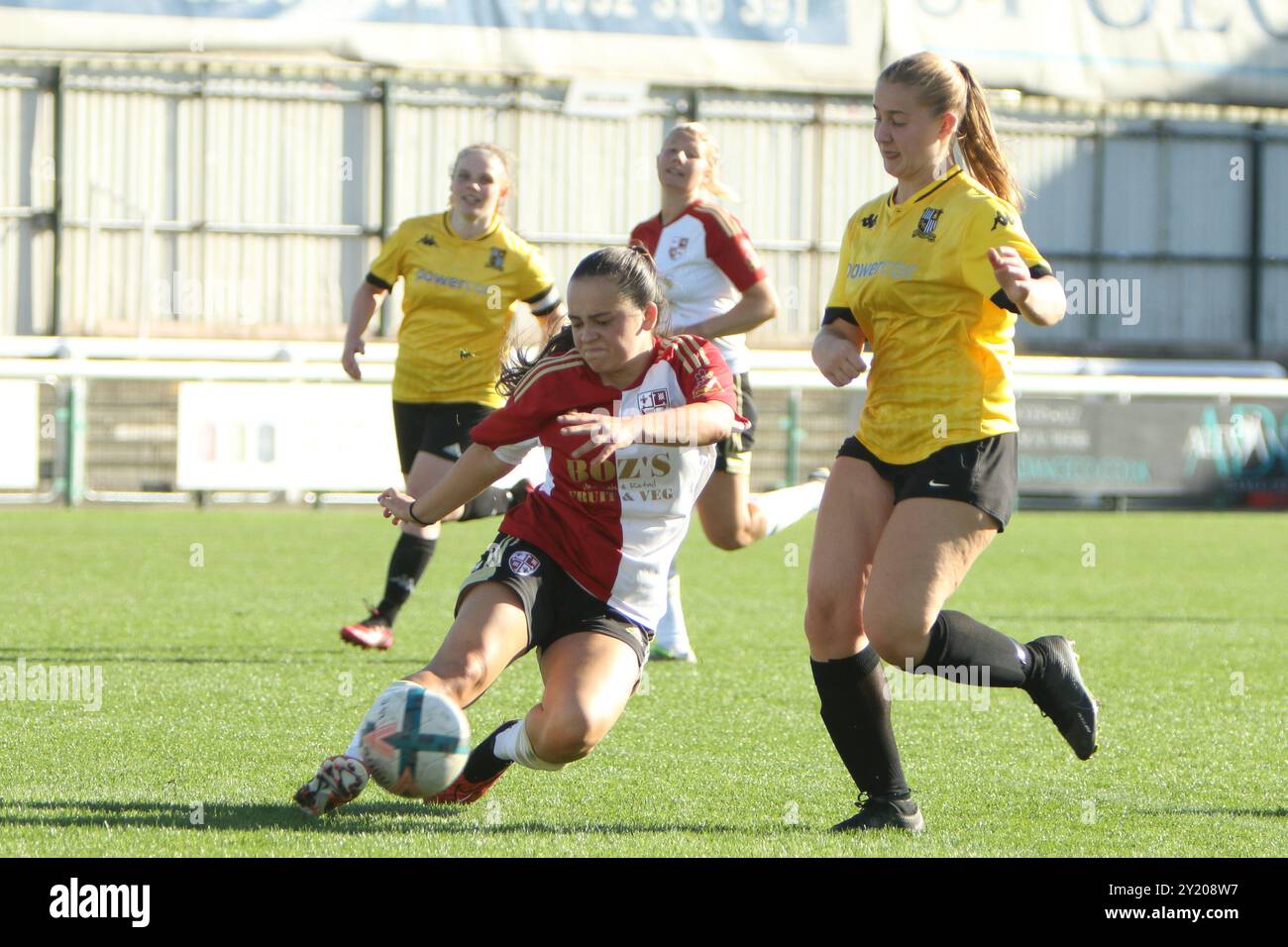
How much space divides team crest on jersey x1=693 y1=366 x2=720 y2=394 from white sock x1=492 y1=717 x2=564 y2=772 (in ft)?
3.00

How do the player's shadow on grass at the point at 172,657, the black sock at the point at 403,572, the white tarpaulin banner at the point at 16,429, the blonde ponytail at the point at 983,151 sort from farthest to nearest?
the white tarpaulin banner at the point at 16,429 < the black sock at the point at 403,572 < the player's shadow on grass at the point at 172,657 < the blonde ponytail at the point at 983,151

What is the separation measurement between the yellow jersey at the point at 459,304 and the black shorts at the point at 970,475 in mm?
3520

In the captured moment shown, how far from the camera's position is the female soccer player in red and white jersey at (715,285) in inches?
271

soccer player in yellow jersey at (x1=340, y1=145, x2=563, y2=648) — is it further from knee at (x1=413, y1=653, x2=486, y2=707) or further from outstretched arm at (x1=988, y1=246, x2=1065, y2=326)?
outstretched arm at (x1=988, y1=246, x2=1065, y2=326)

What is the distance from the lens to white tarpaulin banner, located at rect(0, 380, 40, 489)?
16281mm

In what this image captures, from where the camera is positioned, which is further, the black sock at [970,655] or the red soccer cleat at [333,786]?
the black sock at [970,655]

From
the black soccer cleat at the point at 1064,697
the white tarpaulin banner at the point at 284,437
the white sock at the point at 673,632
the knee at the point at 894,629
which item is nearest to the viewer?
the knee at the point at 894,629

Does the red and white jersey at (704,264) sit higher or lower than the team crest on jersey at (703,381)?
higher

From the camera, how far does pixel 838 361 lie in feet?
13.8

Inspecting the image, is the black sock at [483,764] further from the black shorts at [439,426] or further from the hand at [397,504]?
the black shorts at [439,426]

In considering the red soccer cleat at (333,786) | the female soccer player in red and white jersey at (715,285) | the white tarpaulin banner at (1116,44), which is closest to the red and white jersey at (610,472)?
the red soccer cleat at (333,786)

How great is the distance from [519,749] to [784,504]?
312 cm

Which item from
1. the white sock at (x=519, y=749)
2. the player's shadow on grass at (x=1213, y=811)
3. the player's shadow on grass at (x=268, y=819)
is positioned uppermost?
the white sock at (x=519, y=749)

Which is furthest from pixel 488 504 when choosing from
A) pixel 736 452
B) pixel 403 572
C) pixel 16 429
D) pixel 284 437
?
pixel 16 429
